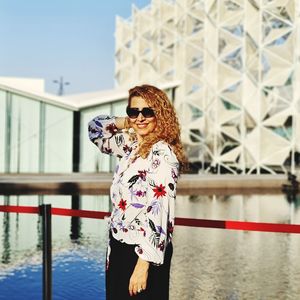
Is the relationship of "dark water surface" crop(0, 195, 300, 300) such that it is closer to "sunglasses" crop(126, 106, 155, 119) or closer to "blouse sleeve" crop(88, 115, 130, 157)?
"blouse sleeve" crop(88, 115, 130, 157)

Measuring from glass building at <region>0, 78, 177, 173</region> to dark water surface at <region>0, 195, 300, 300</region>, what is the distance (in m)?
15.3

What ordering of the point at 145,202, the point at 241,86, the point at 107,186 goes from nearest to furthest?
the point at 145,202, the point at 107,186, the point at 241,86

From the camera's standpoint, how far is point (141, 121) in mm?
2932

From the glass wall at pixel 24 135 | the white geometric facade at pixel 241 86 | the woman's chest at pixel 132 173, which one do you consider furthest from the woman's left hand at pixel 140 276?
the white geometric facade at pixel 241 86

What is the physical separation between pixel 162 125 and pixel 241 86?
30.9m

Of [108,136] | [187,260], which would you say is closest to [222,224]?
[108,136]

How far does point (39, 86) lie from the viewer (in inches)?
1300

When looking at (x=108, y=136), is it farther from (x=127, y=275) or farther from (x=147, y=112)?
(x=127, y=275)

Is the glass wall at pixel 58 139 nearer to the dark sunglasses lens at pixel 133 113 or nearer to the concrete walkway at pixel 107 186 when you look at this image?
the concrete walkway at pixel 107 186

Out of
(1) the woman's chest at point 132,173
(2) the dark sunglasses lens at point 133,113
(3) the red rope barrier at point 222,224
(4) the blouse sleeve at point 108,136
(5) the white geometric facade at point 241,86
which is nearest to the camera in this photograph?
(1) the woman's chest at point 132,173

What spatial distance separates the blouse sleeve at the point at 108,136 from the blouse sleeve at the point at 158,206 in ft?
1.50

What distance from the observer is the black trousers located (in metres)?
2.84

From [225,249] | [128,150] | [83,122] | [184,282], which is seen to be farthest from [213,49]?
[128,150]

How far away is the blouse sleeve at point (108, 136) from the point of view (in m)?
3.20
